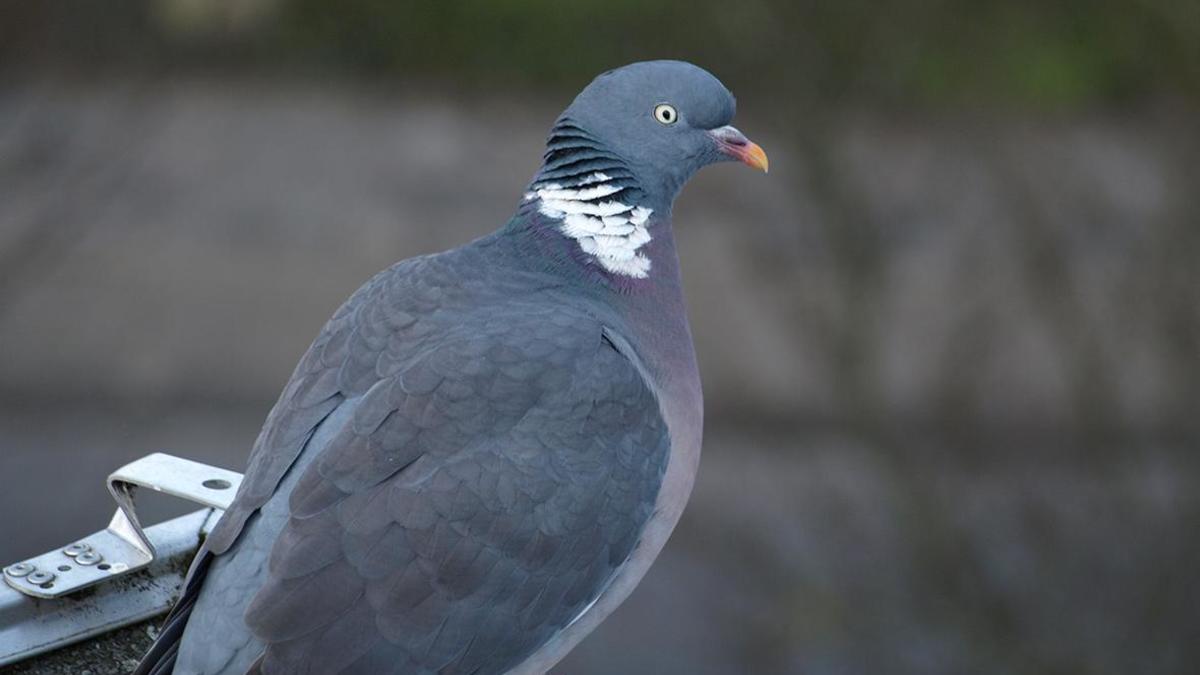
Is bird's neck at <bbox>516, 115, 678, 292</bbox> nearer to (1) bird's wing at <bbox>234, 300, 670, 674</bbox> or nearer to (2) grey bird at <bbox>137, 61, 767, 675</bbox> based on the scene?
(2) grey bird at <bbox>137, 61, 767, 675</bbox>

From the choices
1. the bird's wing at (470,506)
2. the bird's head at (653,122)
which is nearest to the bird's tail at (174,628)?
the bird's wing at (470,506)

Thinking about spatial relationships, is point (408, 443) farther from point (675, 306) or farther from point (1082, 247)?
point (1082, 247)

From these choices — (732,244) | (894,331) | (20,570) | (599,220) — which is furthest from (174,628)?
(732,244)

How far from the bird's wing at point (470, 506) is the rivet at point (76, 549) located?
29 centimetres

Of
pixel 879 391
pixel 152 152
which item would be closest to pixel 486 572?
pixel 879 391

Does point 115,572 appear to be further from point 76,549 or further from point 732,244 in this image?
point 732,244

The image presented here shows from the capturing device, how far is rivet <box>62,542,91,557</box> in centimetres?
228

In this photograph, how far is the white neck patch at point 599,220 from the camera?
261cm

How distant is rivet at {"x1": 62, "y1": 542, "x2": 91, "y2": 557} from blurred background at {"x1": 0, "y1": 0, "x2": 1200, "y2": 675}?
2368mm

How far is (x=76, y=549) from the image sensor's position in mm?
2293

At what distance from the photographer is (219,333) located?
7.68 m

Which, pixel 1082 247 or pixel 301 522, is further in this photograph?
pixel 1082 247

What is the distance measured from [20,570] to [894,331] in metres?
4.98

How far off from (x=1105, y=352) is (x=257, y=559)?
144 inches
